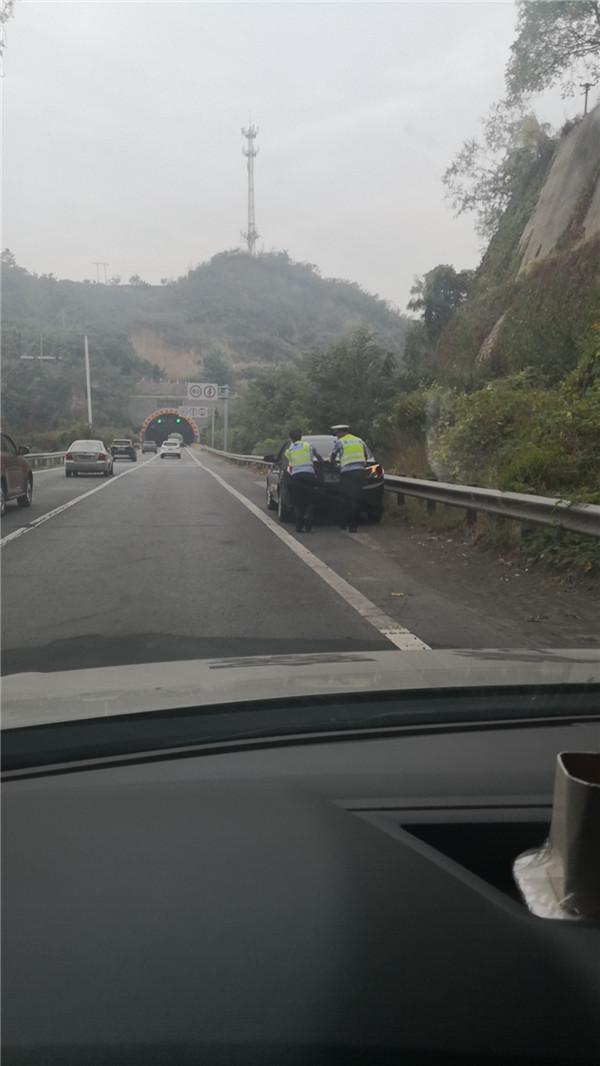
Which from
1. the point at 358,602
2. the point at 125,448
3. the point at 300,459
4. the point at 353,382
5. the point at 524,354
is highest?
the point at 524,354

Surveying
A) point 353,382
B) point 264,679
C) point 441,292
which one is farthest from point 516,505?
point 441,292

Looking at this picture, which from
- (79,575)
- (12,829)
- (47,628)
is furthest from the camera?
(79,575)

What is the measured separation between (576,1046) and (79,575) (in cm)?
904

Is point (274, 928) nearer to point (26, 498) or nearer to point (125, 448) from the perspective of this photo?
point (26, 498)

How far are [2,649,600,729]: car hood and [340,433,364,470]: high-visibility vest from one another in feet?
35.5

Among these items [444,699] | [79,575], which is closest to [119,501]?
[79,575]

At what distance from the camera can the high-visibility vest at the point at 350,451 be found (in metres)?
14.3

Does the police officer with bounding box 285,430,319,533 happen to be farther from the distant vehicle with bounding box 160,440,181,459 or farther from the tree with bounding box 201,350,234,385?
the tree with bounding box 201,350,234,385

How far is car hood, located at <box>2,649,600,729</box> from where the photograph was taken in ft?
8.52

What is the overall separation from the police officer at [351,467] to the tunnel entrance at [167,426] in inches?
4443

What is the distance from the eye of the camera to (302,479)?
1448 centimetres

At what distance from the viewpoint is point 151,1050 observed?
159cm

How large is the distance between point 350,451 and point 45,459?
37.9 meters

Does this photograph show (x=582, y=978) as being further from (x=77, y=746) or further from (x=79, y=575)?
(x=79, y=575)
